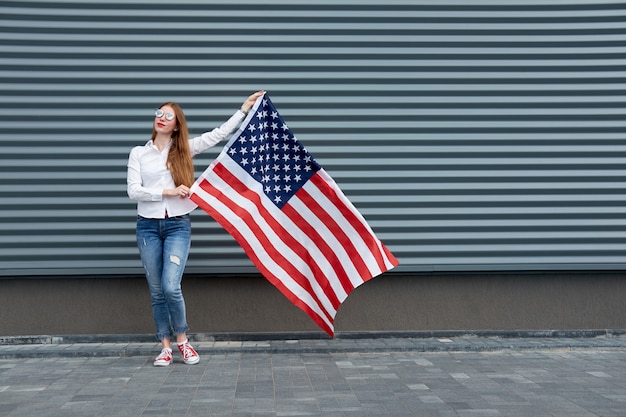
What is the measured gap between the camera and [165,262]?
Result: 591 centimetres

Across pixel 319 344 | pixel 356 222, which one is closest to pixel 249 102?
pixel 356 222

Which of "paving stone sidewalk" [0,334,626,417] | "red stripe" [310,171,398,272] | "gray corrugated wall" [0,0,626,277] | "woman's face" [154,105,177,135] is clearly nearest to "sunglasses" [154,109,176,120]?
"woman's face" [154,105,177,135]

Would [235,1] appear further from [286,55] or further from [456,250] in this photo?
[456,250]

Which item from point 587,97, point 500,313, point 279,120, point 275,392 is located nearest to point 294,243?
point 279,120

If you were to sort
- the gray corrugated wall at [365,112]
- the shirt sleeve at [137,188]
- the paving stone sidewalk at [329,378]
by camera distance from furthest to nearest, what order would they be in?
the gray corrugated wall at [365,112]
the shirt sleeve at [137,188]
the paving stone sidewalk at [329,378]

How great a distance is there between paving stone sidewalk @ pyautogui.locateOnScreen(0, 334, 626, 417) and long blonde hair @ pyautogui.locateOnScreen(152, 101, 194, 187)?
5.06 ft

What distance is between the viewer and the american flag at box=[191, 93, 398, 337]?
600 cm

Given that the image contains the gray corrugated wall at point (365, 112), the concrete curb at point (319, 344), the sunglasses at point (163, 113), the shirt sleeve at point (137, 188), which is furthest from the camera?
the gray corrugated wall at point (365, 112)

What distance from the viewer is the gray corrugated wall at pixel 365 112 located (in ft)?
22.4

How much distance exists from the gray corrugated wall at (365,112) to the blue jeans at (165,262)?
87 cm

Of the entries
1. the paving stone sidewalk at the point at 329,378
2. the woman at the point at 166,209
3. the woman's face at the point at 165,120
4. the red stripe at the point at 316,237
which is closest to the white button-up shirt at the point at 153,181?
the woman at the point at 166,209

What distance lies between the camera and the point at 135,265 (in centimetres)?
687

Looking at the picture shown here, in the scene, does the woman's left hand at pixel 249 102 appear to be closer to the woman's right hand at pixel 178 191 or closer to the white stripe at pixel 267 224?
the white stripe at pixel 267 224

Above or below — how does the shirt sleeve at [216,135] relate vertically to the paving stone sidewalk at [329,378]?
above
